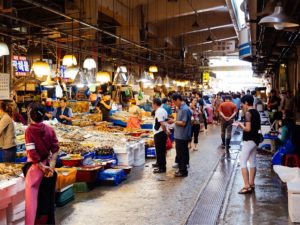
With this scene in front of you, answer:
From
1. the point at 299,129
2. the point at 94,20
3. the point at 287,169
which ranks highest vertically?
the point at 94,20

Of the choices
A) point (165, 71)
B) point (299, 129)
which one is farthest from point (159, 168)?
point (165, 71)

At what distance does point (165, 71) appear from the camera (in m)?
27.6

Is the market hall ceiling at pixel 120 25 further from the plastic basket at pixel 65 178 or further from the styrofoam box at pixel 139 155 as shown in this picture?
the plastic basket at pixel 65 178

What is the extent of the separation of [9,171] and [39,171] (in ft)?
2.88

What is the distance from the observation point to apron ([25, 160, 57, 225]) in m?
5.75

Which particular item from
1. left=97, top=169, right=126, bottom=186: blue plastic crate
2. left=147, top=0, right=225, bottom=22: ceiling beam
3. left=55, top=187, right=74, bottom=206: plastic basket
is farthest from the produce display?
left=147, top=0, right=225, bottom=22: ceiling beam

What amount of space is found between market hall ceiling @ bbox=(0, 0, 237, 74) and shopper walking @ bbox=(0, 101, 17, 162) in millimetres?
2142

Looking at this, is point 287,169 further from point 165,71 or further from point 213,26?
point 213,26

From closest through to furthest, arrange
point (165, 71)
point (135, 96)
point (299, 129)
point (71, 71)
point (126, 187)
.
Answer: point (299, 129), point (126, 187), point (71, 71), point (135, 96), point (165, 71)

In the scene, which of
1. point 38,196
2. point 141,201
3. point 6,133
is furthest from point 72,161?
point 38,196

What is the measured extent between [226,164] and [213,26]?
1838cm

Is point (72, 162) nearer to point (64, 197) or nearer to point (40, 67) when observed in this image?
point (64, 197)

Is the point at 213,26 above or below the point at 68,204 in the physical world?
above

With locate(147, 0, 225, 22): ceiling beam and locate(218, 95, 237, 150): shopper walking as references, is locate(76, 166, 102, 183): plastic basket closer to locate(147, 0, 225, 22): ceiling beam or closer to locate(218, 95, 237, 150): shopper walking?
locate(218, 95, 237, 150): shopper walking
